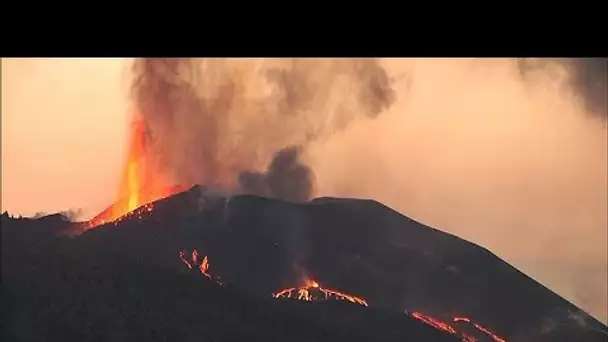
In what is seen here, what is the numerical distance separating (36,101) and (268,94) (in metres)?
1.47

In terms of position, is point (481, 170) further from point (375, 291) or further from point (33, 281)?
point (33, 281)

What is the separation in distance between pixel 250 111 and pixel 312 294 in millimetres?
1228

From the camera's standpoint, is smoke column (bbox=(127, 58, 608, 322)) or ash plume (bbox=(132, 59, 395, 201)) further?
ash plume (bbox=(132, 59, 395, 201))

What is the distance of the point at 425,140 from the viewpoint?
203 inches

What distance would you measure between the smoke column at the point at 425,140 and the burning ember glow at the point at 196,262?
1.55ft

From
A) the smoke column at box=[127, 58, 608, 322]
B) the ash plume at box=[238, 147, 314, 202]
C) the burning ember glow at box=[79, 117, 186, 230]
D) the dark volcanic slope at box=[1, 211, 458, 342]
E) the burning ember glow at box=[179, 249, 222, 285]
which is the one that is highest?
the smoke column at box=[127, 58, 608, 322]

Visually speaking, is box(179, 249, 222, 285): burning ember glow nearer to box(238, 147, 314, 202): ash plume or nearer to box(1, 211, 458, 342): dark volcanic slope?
box(1, 211, 458, 342): dark volcanic slope

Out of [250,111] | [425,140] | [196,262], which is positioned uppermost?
[425,140]

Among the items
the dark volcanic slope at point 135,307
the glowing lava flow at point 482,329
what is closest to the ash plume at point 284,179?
the dark volcanic slope at point 135,307

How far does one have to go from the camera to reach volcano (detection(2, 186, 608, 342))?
16.2 feet

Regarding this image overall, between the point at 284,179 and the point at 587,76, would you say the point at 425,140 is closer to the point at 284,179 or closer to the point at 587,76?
the point at 284,179

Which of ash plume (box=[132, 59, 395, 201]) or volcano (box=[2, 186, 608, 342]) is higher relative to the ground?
ash plume (box=[132, 59, 395, 201])

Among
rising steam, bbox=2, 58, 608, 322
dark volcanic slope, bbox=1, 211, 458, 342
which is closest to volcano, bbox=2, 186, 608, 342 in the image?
dark volcanic slope, bbox=1, 211, 458, 342

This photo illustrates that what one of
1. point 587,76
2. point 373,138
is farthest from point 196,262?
point 587,76
